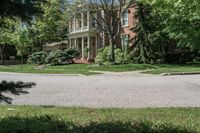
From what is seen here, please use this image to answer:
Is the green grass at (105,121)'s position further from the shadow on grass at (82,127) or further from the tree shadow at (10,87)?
the tree shadow at (10,87)

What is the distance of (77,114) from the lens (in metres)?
9.14

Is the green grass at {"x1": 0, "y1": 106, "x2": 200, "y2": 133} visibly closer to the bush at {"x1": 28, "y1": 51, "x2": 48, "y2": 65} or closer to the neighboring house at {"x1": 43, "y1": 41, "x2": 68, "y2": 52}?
the bush at {"x1": 28, "y1": 51, "x2": 48, "y2": 65}

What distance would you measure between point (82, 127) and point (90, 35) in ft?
154

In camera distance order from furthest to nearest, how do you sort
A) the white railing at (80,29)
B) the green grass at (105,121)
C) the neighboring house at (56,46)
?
the neighboring house at (56,46)
the white railing at (80,29)
the green grass at (105,121)

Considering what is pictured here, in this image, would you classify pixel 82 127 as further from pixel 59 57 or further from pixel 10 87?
pixel 59 57

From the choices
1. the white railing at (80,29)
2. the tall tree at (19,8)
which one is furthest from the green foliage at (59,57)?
the tall tree at (19,8)

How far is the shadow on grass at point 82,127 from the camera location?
667 centimetres

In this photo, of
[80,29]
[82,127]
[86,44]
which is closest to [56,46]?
[86,44]

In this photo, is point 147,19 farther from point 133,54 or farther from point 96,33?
point 96,33

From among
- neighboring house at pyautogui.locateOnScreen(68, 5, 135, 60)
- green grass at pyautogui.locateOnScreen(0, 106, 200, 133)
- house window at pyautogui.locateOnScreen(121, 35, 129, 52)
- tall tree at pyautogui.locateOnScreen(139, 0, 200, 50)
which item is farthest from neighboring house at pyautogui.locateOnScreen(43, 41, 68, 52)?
green grass at pyautogui.locateOnScreen(0, 106, 200, 133)

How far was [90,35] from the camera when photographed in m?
53.8

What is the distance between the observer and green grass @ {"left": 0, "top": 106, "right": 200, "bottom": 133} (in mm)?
6781

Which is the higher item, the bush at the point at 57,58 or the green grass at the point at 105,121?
the bush at the point at 57,58

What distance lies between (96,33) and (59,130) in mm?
47578
